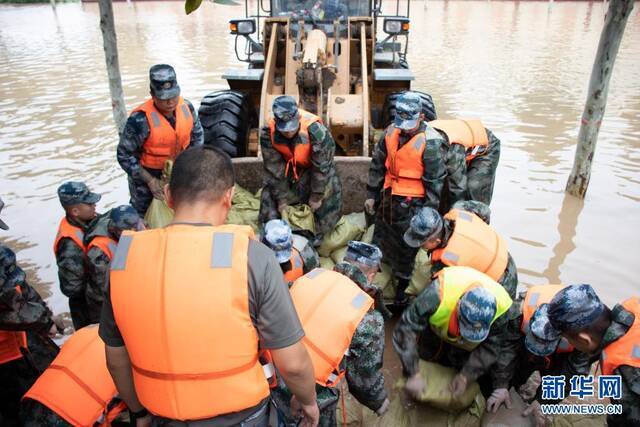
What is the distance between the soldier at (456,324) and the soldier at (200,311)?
1.12 metres

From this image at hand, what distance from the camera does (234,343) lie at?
56.4 inches

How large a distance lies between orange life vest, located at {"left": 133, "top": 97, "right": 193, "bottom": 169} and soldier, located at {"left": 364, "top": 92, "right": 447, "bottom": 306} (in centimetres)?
158

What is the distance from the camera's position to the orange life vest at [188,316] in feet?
4.54

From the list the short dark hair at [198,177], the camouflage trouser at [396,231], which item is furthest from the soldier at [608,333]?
the camouflage trouser at [396,231]

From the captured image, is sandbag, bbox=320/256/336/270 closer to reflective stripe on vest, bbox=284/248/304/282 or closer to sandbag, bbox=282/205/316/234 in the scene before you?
sandbag, bbox=282/205/316/234

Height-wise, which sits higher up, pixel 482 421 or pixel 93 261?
pixel 93 261

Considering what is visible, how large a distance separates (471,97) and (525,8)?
1862 cm

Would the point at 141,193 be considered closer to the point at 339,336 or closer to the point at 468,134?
the point at 339,336

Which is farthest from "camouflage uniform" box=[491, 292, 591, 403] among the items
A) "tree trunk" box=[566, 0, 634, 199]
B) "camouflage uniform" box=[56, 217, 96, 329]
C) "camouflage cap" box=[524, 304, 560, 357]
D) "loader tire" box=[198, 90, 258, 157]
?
"tree trunk" box=[566, 0, 634, 199]

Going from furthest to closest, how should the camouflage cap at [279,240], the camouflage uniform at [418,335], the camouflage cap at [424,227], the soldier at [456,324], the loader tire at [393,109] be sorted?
1. the loader tire at [393,109]
2. the camouflage cap at [424,227]
3. the camouflage cap at [279,240]
4. the camouflage uniform at [418,335]
5. the soldier at [456,324]

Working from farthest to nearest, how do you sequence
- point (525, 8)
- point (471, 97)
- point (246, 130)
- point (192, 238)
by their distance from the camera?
point (525, 8), point (471, 97), point (246, 130), point (192, 238)

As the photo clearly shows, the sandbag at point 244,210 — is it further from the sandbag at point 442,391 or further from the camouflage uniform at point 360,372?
the sandbag at point 442,391

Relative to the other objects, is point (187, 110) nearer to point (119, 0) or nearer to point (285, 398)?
point (285, 398)

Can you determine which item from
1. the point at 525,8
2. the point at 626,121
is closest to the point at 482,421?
the point at 626,121
